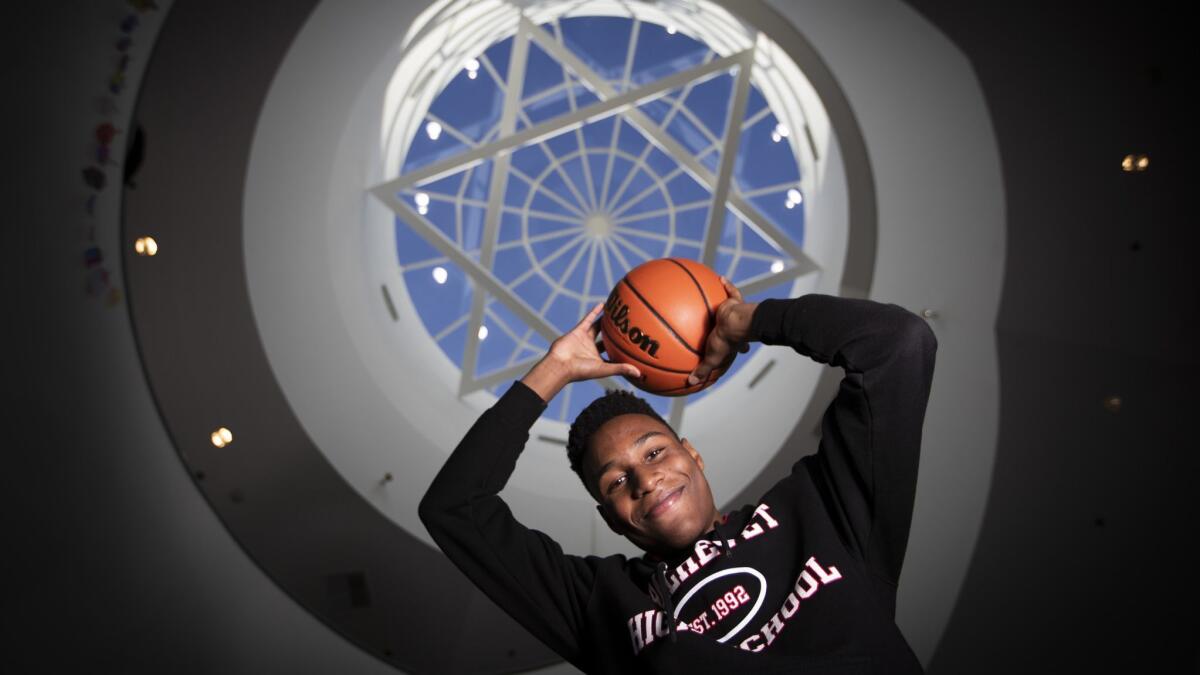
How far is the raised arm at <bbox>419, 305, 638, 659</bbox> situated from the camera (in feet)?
9.05

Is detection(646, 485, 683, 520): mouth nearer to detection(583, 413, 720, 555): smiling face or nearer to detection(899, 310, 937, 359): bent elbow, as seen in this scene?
detection(583, 413, 720, 555): smiling face

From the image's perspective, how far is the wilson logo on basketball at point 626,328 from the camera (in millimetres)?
3695

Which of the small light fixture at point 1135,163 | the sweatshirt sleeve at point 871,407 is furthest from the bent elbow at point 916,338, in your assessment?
the small light fixture at point 1135,163

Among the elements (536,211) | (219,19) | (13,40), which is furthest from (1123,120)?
(536,211)

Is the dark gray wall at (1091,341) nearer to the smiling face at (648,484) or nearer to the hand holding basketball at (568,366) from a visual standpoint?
the hand holding basketball at (568,366)

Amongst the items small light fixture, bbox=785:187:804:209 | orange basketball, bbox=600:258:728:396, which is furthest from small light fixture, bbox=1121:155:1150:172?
small light fixture, bbox=785:187:804:209

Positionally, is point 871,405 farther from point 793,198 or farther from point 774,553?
point 793,198

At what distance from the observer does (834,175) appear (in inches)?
273

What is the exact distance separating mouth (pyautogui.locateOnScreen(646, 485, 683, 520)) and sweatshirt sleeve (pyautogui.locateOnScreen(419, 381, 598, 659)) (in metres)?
0.34

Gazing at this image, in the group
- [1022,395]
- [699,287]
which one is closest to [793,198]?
[1022,395]

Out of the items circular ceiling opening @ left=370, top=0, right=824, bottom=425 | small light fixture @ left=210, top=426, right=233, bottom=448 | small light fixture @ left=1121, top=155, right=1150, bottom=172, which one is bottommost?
small light fixture @ left=1121, top=155, right=1150, bottom=172

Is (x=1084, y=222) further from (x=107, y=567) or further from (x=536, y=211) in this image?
(x=536, y=211)

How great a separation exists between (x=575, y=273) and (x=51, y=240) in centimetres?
672

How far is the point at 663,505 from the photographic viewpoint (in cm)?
278
